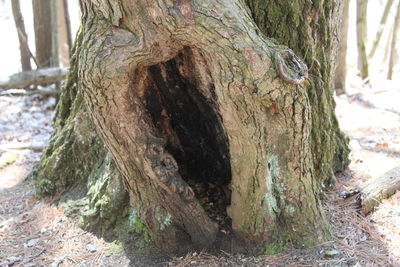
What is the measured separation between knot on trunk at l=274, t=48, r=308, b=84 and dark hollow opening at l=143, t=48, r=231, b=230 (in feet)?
2.15

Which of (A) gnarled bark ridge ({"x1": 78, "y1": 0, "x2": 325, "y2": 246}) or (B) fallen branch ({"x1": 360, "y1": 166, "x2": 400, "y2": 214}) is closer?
(A) gnarled bark ridge ({"x1": 78, "y1": 0, "x2": 325, "y2": 246})

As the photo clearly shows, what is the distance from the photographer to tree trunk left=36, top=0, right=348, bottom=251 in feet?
7.58

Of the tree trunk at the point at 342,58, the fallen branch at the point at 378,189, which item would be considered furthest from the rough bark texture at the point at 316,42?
the tree trunk at the point at 342,58

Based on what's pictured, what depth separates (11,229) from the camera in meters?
3.53

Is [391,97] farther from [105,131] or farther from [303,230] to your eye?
[105,131]

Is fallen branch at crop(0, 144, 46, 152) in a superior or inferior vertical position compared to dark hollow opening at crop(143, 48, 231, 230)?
inferior

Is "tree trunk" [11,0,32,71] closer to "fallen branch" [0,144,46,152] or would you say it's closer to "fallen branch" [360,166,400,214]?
"fallen branch" [0,144,46,152]

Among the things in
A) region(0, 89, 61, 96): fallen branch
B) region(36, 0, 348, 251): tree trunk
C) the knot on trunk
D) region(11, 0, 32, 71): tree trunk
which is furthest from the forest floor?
region(11, 0, 32, 71): tree trunk

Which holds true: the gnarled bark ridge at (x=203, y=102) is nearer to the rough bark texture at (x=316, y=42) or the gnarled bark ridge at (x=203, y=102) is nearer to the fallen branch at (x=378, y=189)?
the rough bark texture at (x=316, y=42)

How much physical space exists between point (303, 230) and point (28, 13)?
20.0 metres

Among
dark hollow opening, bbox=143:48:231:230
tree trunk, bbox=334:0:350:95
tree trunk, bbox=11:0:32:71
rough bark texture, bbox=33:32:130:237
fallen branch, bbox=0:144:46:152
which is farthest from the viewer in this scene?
tree trunk, bbox=334:0:350:95

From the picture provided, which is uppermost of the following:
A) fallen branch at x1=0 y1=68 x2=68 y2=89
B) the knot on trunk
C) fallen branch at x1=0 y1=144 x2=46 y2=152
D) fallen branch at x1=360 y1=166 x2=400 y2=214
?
the knot on trunk

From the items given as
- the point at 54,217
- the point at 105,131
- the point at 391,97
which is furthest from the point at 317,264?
the point at 391,97

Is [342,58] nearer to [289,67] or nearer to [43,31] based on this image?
[43,31]
